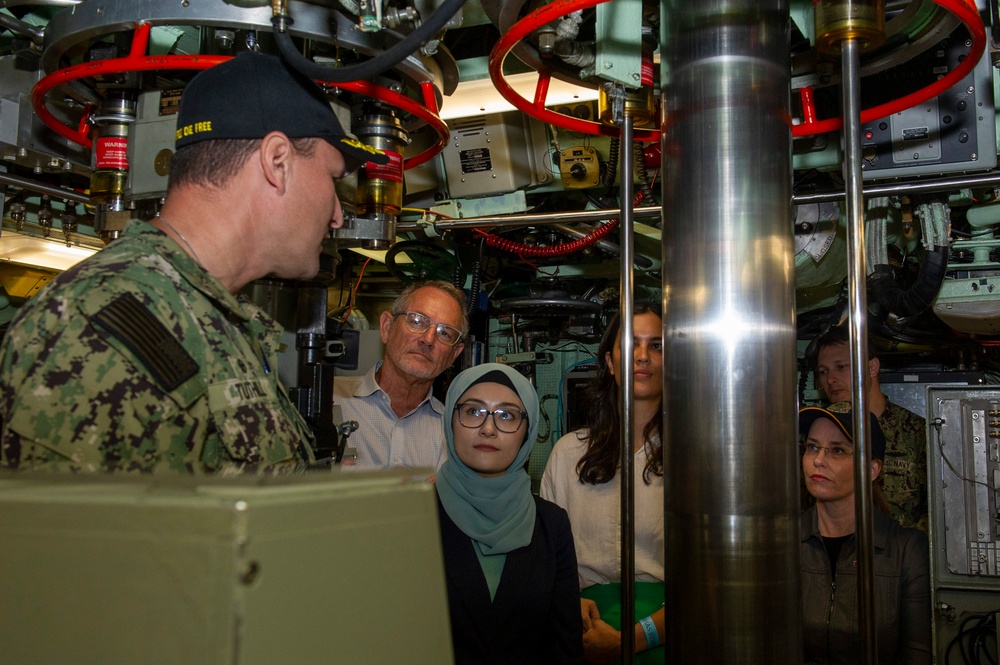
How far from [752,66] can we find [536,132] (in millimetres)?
2312

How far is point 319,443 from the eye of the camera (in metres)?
1.88

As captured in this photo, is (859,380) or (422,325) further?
(422,325)

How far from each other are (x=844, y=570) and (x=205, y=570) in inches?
120

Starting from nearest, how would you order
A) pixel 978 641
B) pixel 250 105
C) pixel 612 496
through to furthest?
pixel 250 105 → pixel 612 496 → pixel 978 641

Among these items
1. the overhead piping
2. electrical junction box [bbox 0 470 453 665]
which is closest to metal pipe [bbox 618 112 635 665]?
the overhead piping

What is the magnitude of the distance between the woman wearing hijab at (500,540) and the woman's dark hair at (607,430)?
0.32 meters

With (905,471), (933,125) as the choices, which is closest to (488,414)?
(933,125)

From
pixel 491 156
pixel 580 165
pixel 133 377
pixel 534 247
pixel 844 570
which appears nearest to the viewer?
pixel 133 377

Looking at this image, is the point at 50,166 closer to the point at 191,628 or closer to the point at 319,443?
the point at 319,443

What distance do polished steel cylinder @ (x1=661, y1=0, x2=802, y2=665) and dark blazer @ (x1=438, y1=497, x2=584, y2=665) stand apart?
0.89 meters

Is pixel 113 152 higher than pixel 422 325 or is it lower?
higher

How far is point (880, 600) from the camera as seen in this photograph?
304 centimetres

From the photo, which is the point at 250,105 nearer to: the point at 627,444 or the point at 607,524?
the point at 627,444

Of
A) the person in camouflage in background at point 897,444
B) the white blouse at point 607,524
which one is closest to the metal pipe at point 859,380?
the white blouse at point 607,524
